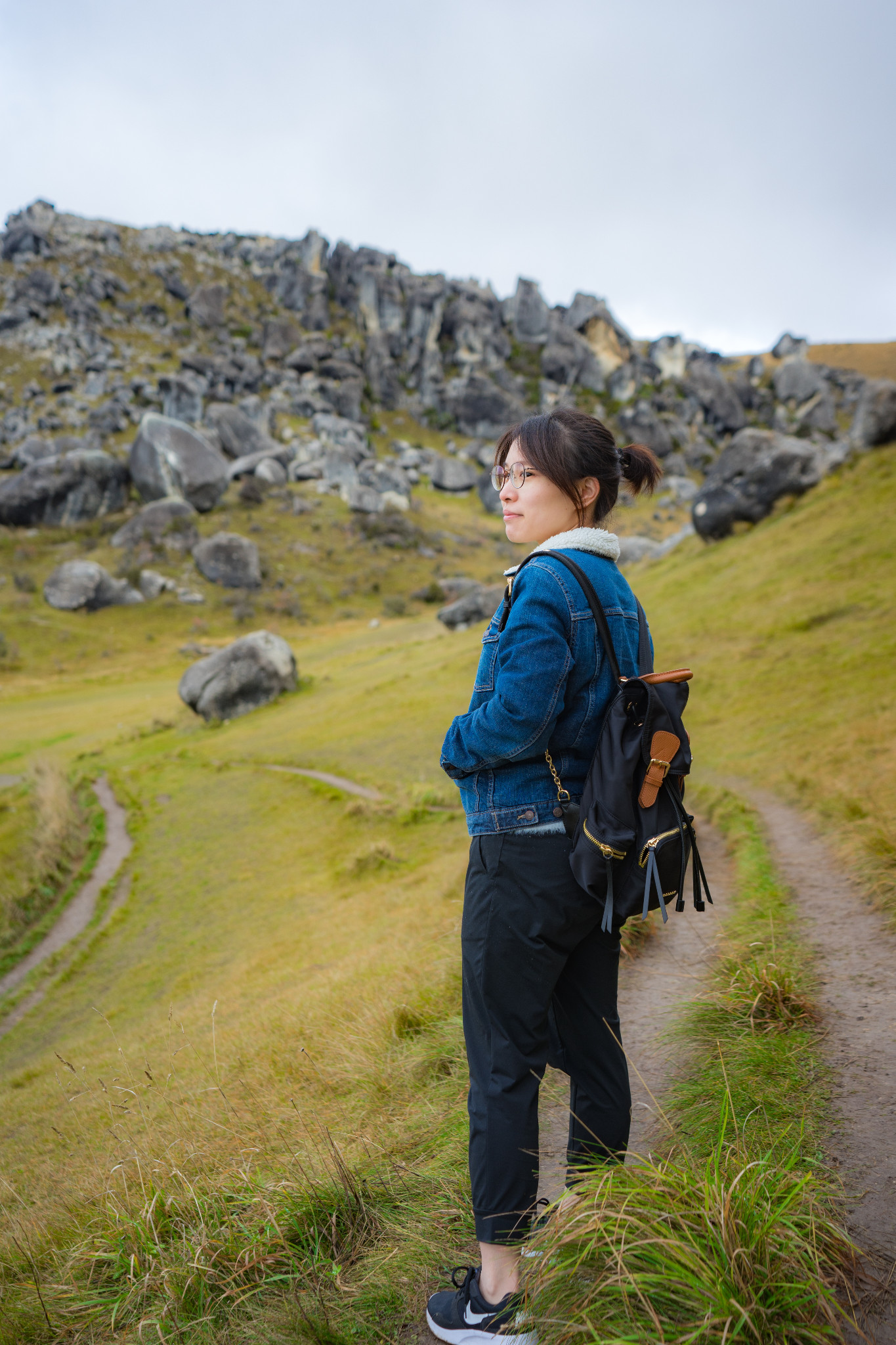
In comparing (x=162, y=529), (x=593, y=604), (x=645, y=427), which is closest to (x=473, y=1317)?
(x=593, y=604)

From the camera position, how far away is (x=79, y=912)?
532 inches

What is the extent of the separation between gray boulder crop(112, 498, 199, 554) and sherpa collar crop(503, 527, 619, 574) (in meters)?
54.8

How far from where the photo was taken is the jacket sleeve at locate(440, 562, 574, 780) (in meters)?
2.04

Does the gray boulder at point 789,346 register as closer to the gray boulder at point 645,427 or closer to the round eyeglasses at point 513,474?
the gray boulder at point 645,427

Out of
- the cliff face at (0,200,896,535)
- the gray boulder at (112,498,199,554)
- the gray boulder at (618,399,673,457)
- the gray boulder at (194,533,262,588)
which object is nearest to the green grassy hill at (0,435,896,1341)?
the gray boulder at (194,533,262,588)

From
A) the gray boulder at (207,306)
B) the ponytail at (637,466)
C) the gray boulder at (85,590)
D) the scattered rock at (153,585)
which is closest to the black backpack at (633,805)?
the ponytail at (637,466)

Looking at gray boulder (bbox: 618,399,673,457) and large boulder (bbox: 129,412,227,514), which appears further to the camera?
gray boulder (bbox: 618,399,673,457)

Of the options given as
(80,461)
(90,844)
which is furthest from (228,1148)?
(80,461)

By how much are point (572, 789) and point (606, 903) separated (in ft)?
1.17

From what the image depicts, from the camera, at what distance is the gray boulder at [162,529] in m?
52.9

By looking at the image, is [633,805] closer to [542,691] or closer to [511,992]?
[542,691]

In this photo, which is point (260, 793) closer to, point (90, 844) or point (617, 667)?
point (90, 844)

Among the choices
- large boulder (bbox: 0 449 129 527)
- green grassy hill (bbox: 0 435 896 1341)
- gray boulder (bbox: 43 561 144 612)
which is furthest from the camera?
large boulder (bbox: 0 449 129 527)

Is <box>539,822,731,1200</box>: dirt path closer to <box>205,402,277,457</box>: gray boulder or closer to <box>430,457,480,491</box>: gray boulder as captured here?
<box>205,402,277,457</box>: gray boulder
